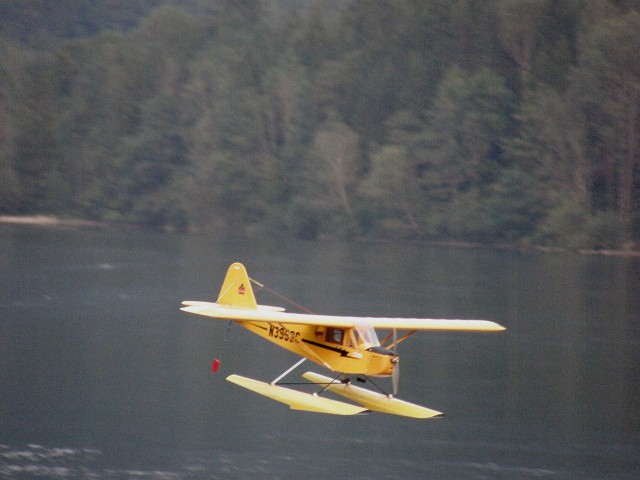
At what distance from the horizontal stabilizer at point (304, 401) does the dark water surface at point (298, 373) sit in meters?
1.15

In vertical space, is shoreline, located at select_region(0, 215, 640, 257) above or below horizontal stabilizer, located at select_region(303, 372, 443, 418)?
above

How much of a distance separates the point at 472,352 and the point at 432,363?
2.02 m

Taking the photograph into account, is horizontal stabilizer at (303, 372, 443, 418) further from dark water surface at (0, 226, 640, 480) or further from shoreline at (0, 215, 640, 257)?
shoreline at (0, 215, 640, 257)

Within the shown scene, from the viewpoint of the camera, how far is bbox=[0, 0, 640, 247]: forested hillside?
55094 mm

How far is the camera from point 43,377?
830 inches

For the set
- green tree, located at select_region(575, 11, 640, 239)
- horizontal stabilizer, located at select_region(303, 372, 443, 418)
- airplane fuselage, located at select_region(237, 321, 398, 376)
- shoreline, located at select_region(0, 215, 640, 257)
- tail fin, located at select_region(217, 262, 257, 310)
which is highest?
green tree, located at select_region(575, 11, 640, 239)

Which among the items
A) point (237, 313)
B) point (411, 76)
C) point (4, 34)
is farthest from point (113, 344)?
point (4, 34)

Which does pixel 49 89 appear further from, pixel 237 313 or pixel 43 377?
pixel 237 313

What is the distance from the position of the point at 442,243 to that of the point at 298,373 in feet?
124

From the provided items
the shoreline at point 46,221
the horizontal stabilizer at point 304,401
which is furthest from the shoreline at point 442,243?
the horizontal stabilizer at point 304,401

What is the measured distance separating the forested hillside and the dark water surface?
51.3ft

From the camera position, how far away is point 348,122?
67.6 meters

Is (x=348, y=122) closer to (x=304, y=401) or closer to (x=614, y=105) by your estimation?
(x=614, y=105)

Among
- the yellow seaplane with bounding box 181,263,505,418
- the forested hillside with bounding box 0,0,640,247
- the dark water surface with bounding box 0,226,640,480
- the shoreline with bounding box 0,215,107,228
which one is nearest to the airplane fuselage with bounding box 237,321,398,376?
the yellow seaplane with bounding box 181,263,505,418
